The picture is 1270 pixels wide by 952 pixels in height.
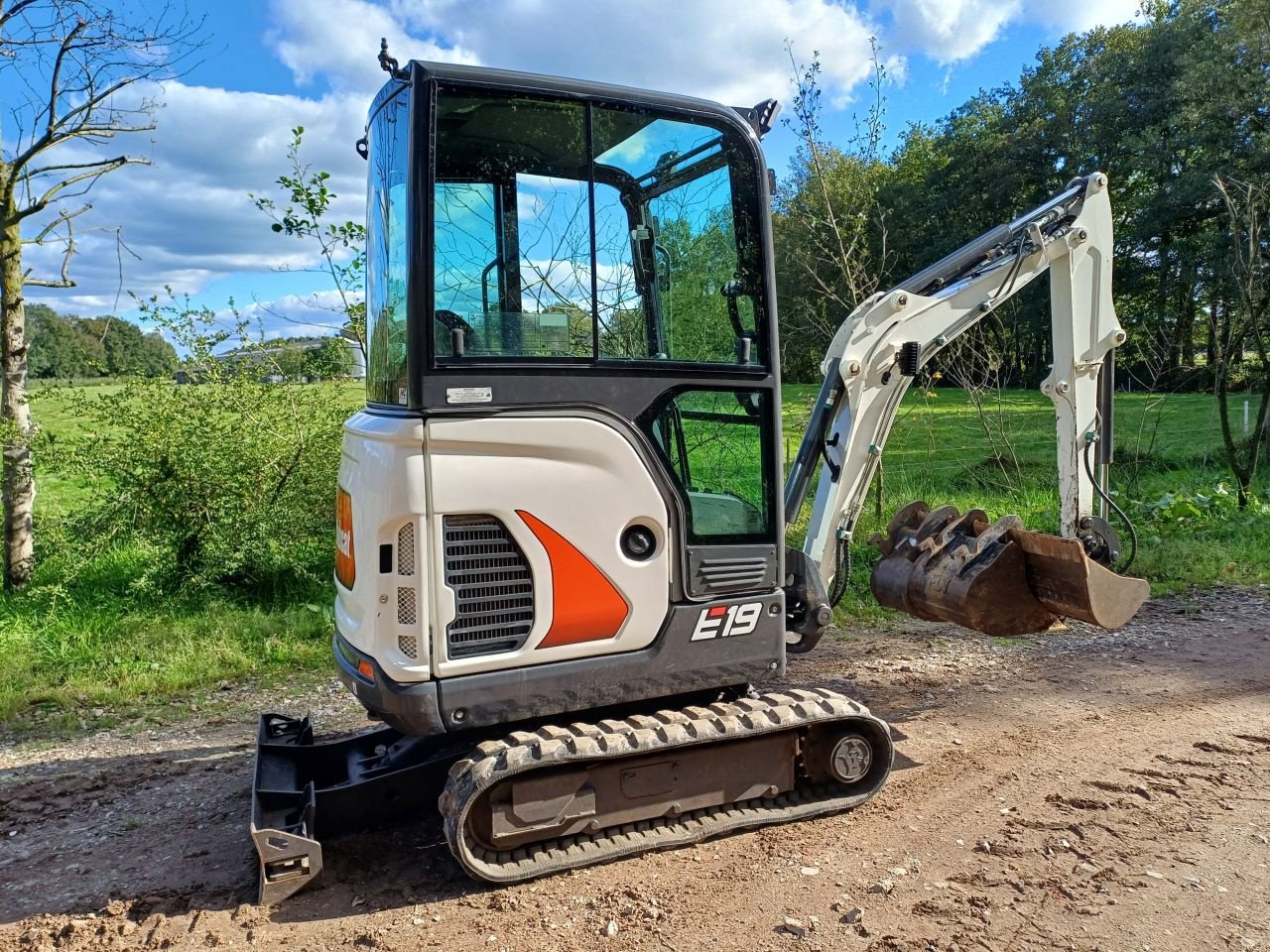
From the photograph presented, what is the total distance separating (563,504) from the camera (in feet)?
10.8

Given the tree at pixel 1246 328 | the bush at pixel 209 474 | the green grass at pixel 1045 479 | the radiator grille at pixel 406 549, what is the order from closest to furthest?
the radiator grille at pixel 406 549
the bush at pixel 209 474
the green grass at pixel 1045 479
the tree at pixel 1246 328

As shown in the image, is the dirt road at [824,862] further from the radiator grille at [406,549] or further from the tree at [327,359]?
the tree at [327,359]

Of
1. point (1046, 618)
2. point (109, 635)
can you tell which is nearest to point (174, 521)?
Answer: point (109, 635)

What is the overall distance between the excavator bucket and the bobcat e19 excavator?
0.97m

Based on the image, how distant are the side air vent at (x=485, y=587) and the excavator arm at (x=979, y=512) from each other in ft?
4.74

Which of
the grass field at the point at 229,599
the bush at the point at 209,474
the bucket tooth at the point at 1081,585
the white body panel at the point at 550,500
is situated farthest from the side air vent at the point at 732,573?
the bush at the point at 209,474

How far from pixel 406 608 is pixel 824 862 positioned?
1.81 metres

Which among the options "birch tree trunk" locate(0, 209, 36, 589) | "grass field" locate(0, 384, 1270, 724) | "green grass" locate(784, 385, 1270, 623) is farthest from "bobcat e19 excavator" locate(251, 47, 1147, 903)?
"birch tree trunk" locate(0, 209, 36, 589)

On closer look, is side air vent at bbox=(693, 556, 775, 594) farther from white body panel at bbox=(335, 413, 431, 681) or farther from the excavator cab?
white body panel at bbox=(335, 413, 431, 681)

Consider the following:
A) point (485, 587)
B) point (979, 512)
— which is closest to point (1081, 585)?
point (979, 512)

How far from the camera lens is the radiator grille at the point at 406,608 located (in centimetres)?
317

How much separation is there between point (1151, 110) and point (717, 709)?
30.5 m

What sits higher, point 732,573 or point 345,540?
point 345,540

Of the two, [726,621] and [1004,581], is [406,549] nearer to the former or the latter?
[726,621]
